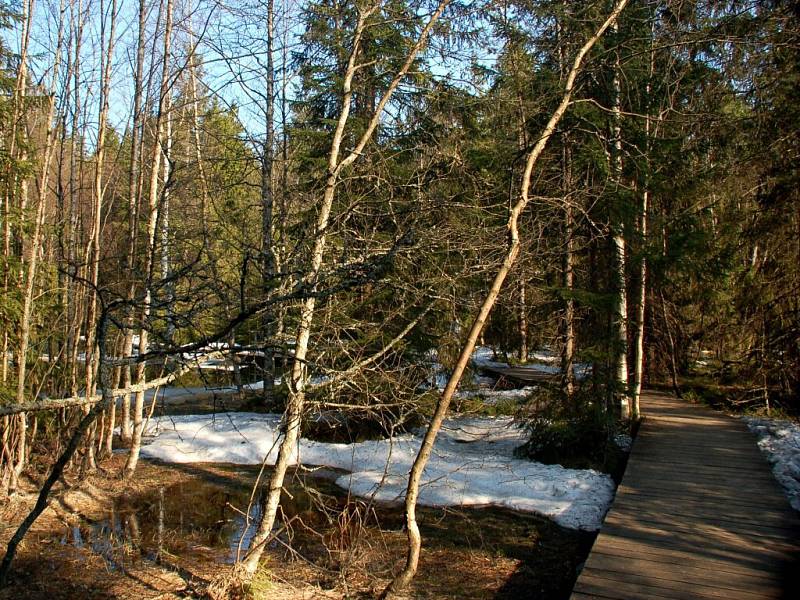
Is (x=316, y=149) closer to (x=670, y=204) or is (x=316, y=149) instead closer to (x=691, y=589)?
(x=670, y=204)

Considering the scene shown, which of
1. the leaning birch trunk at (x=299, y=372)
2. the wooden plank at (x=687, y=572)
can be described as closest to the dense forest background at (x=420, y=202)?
the leaning birch trunk at (x=299, y=372)

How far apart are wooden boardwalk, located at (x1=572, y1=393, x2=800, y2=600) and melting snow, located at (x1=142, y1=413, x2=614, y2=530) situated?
868 millimetres

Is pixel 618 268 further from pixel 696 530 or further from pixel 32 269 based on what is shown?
pixel 32 269

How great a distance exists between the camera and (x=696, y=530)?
6020 mm

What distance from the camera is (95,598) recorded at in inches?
231

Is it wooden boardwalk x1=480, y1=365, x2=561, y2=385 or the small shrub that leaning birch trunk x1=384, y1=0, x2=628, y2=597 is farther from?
wooden boardwalk x1=480, y1=365, x2=561, y2=385

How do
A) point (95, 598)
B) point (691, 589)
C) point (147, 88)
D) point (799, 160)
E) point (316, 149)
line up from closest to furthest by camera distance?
point (691, 589) < point (95, 598) < point (147, 88) < point (799, 160) < point (316, 149)

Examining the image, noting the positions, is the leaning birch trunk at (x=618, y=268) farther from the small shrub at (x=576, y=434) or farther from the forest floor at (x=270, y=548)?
the forest floor at (x=270, y=548)

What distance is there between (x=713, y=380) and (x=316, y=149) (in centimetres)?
1100

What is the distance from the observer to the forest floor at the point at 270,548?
6.03 m

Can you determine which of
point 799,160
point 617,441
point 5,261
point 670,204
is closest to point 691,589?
point 617,441

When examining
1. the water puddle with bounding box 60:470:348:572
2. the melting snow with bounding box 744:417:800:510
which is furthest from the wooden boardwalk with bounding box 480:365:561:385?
the water puddle with bounding box 60:470:348:572

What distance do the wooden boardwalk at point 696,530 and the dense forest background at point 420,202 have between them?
161cm

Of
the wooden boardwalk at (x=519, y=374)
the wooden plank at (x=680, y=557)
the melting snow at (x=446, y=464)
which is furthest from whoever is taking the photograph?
the wooden boardwalk at (x=519, y=374)
